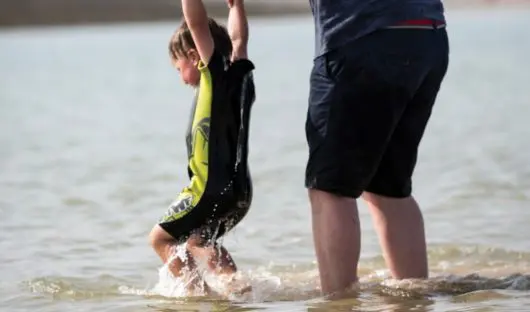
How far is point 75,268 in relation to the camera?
255 inches

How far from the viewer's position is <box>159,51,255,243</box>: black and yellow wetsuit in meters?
5.24

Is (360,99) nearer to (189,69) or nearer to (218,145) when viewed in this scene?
(218,145)

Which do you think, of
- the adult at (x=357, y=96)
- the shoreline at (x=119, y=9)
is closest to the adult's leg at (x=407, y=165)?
the adult at (x=357, y=96)

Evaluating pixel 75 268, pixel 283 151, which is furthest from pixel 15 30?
pixel 75 268

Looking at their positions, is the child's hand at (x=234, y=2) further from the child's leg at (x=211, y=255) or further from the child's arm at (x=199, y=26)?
the child's leg at (x=211, y=255)

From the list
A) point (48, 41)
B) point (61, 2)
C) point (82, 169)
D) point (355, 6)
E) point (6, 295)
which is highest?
point (61, 2)

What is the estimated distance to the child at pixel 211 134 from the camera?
5.23 m

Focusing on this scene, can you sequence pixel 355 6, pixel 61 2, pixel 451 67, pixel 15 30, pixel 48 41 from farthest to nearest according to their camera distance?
pixel 61 2
pixel 15 30
pixel 48 41
pixel 451 67
pixel 355 6

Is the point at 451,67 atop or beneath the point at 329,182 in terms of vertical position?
atop

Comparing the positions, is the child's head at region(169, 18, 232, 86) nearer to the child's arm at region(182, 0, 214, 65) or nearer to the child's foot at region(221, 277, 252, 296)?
the child's arm at region(182, 0, 214, 65)

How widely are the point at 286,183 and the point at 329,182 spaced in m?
4.42

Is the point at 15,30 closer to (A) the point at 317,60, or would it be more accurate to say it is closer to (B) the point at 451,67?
(B) the point at 451,67

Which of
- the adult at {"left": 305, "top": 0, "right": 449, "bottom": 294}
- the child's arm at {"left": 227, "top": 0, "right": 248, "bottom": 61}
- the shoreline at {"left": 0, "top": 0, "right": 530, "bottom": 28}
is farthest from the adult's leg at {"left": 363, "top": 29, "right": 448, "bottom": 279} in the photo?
the shoreline at {"left": 0, "top": 0, "right": 530, "bottom": 28}

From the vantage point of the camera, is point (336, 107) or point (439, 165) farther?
point (439, 165)
